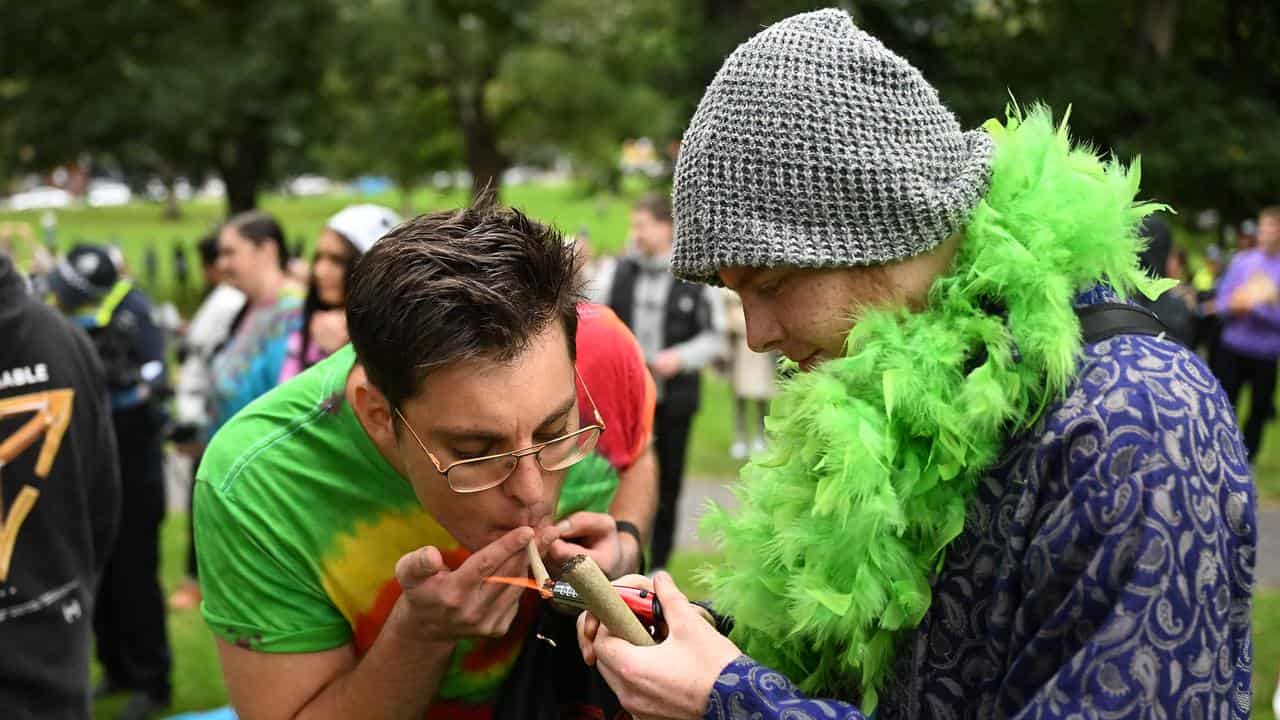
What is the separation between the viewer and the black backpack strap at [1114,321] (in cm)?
148

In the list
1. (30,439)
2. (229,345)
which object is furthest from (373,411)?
(229,345)

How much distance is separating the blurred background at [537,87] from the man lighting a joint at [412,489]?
19.4ft

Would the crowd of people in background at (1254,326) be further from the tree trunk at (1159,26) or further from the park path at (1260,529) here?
the tree trunk at (1159,26)

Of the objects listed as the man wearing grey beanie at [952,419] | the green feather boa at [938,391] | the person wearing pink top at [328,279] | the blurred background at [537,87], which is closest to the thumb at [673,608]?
the man wearing grey beanie at [952,419]

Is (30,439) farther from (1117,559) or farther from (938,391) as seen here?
(1117,559)

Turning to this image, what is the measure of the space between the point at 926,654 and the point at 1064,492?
312 millimetres

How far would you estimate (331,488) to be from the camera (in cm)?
207

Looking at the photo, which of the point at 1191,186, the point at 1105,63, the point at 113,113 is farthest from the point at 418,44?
the point at 1191,186

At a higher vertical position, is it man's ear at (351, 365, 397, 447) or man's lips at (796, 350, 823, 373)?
man's lips at (796, 350, 823, 373)

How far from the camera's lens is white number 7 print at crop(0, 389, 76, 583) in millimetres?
2855

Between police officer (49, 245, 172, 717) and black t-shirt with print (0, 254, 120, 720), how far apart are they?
2.20 meters

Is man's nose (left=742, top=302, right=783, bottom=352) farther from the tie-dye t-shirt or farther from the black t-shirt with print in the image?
the black t-shirt with print

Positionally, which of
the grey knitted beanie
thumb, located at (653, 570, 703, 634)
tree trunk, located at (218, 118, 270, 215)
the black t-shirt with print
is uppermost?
the grey knitted beanie

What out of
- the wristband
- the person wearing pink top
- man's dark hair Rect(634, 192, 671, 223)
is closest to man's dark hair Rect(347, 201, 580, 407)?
the wristband
